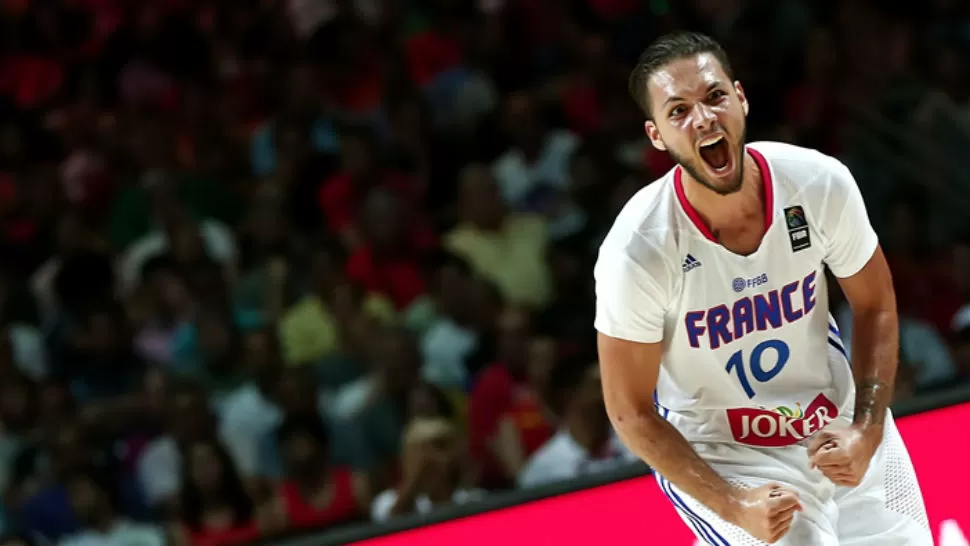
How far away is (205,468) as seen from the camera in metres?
5.48

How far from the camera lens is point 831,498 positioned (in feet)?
9.74

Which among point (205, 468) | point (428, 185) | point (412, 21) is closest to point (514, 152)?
point (428, 185)

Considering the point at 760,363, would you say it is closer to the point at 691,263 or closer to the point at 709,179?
the point at 691,263

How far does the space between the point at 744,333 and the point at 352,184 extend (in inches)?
151

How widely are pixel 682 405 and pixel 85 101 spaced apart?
497cm

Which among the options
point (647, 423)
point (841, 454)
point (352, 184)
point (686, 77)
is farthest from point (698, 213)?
point (352, 184)

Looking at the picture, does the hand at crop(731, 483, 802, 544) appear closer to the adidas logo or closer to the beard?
the adidas logo

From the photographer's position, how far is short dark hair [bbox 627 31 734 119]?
2.74 m

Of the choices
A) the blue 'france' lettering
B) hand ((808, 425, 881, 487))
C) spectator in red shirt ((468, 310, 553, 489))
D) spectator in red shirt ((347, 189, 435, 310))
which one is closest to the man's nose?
the blue 'france' lettering

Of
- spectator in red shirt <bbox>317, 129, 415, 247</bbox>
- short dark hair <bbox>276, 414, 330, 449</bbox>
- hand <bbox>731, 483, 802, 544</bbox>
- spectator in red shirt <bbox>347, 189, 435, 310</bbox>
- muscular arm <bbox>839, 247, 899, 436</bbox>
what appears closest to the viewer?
hand <bbox>731, 483, 802, 544</bbox>

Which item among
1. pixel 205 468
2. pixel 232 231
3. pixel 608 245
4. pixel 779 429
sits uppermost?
pixel 608 245

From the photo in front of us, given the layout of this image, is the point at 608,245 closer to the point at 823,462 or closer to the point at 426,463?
the point at 823,462

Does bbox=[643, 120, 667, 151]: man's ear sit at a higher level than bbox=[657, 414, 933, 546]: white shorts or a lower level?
higher

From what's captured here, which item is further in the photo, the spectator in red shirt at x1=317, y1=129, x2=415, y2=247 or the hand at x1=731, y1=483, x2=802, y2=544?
the spectator in red shirt at x1=317, y1=129, x2=415, y2=247
